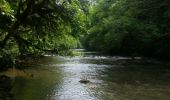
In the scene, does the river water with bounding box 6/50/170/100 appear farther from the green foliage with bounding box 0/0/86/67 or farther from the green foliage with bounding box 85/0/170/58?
the green foliage with bounding box 85/0/170/58

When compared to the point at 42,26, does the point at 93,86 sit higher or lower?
lower

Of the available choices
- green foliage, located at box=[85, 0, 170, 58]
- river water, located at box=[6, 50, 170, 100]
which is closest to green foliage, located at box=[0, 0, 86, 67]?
river water, located at box=[6, 50, 170, 100]

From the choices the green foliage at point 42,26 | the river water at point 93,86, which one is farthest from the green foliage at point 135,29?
the green foliage at point 42,26

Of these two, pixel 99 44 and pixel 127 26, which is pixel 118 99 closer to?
pixel 127 26

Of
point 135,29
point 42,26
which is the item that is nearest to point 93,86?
point 42,26

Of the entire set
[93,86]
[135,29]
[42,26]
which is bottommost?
[93,86]

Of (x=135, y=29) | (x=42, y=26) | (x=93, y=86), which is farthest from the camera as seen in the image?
(x=135, y=29)

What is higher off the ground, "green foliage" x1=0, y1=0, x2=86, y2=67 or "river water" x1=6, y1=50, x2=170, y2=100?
"green foliage" x1=0, y1=0, x2=86, y2=67

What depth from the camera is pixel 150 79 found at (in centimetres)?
3622

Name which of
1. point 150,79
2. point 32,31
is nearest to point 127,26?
point 150,79

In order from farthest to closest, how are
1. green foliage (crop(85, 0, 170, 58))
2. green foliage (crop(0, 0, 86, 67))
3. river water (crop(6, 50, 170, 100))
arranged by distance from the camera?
green foliage (crop(85, 0, 170, 58)), river water (crop(6, 50, 170, 100)), green foliage (crop(0, 0, 86, 67))

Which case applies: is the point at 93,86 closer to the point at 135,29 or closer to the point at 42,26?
the point at 42,26

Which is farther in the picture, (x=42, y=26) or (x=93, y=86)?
(x=93, y=86)

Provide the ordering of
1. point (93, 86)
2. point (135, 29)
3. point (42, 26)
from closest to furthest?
point (42, 26) → point (93, 86) → point (135, 29)
